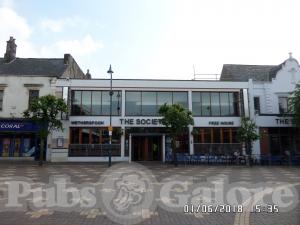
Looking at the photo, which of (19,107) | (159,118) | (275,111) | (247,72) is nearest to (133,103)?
(159,118)

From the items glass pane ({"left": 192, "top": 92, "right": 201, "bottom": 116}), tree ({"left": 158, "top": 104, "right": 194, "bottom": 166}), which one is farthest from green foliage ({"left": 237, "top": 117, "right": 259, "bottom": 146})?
tree ({"left": 158, "top": 104, "right": 194, "bottom": 166})

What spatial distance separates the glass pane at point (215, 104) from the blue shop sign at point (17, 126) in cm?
1632

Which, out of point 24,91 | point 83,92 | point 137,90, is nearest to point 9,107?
point 24,91

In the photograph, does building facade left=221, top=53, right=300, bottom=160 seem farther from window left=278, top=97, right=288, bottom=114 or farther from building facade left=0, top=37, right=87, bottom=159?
building facade left=0, top=37, right=87, bottom=159

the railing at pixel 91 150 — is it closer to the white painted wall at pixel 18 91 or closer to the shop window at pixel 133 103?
the shop window at pixel 133 103

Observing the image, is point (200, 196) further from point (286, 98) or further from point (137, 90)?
point (286, 98)

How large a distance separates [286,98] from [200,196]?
25.0 metres

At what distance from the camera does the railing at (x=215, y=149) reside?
2921cm

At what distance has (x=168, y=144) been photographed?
29.6 meters

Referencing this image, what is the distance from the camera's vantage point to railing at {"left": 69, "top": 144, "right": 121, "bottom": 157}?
2859cm

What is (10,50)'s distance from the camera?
33.2m

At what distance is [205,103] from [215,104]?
98 centimetres

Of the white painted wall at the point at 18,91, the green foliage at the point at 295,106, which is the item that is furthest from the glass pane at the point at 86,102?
the green foliage at the point at 295,106

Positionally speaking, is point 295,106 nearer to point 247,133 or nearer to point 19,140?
point 247,133
